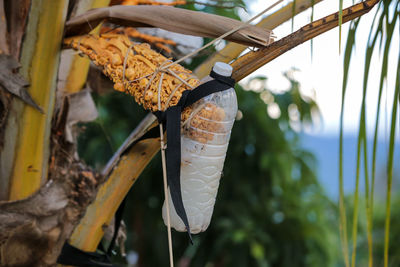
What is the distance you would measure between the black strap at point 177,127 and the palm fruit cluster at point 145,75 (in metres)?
0.01

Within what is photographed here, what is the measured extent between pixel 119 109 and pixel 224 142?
1.31m

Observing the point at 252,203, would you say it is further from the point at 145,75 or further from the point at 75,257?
the point at 145,75

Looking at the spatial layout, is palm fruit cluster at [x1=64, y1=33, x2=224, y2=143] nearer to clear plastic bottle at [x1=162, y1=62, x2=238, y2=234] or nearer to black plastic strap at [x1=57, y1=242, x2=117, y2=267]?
clear plastic bottle at [x1=162, y1=62, x2=238, y2=234]

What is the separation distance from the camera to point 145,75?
0.56m

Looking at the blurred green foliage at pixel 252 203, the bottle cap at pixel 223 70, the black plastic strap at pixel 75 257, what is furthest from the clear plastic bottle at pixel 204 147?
the blurred green foliage at pixel 252 203

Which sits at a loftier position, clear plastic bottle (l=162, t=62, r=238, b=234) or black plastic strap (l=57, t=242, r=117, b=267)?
clear plastic bottle (l=162, t=62, r=238, b=234)

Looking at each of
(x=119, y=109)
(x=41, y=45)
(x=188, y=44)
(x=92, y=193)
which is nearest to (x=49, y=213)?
(x=92, y=193)

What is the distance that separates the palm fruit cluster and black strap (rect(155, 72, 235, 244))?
0.5 inches

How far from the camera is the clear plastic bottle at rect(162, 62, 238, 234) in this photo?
513 millimetres

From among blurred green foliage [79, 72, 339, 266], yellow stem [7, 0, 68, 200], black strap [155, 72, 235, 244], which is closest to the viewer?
black strap [155, 72, 235, 244]

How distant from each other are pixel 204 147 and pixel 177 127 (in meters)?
0.04

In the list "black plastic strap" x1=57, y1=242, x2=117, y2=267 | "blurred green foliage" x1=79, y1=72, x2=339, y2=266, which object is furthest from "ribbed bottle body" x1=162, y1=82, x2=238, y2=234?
"blurred green foliage" x1=79, y1=72, x2=339, y2=266

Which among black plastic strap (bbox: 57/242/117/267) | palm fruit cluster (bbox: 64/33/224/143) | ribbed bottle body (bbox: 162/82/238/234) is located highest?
palm fruit cluster (bbox: 64/33/224/143)

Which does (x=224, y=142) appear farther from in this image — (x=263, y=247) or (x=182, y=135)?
(x=263, y=247)
